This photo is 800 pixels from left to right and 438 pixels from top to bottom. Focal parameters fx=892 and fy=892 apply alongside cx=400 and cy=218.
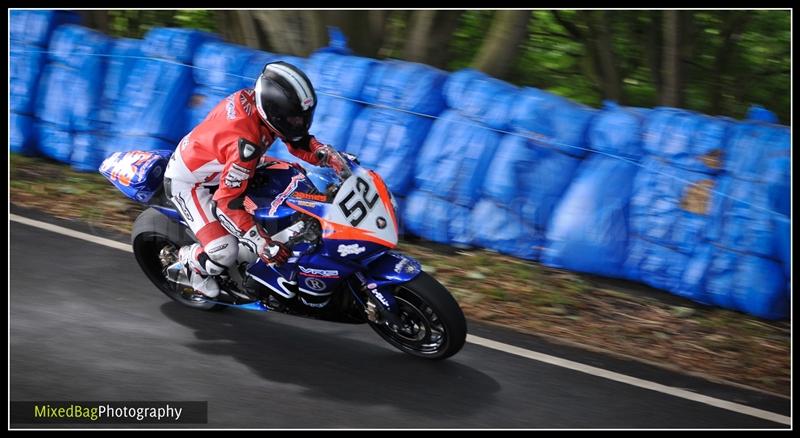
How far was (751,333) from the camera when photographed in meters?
6.98

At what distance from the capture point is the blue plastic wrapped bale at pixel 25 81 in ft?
33.0

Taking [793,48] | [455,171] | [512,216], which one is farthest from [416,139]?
[793,48]

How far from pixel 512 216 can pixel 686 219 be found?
4.95ft

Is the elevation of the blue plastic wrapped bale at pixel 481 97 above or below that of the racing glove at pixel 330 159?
above

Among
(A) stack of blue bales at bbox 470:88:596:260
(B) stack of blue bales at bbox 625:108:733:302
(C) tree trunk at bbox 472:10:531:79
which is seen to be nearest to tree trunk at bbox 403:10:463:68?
(C) tree trunk at bbox 472:10:531:79

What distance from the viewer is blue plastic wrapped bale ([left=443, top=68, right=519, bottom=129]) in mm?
8133

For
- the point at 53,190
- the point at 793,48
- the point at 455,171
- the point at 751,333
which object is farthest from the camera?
the point at 53,190

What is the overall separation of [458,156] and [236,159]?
3.10m

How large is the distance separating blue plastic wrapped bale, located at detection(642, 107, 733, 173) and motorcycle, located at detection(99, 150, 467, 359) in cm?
278

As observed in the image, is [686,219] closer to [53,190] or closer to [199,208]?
[199,208]

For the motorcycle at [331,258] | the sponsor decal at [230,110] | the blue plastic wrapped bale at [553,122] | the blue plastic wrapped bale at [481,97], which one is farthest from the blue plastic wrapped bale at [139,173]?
the blue plastic wrapped bale at [553,122]

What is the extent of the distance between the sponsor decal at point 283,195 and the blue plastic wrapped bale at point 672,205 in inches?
125

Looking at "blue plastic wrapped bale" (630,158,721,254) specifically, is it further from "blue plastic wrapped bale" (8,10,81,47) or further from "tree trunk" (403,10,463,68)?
"blue plastic wrapped bale" (8,10,81,47)

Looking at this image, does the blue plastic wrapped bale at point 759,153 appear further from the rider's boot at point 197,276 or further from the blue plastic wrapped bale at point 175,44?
the blue plastic wrapped bale at point 175,44
